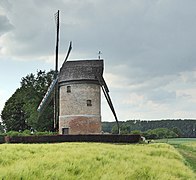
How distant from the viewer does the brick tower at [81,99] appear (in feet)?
130

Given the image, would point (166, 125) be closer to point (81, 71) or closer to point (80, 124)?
point (81, 71)

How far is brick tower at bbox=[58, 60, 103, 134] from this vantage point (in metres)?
39.7

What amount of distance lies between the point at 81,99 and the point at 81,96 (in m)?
0.33

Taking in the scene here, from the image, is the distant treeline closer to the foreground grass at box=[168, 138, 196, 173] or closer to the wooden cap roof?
the foreground grass at box=[168, 138, 196, 173]

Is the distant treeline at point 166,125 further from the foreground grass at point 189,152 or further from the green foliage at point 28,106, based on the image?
Answer: the foreground grass at point 189,152

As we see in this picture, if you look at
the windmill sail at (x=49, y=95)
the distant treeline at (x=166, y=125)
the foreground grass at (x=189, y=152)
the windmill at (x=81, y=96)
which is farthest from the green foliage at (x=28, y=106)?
the distant treeline at (x=166, y=125)

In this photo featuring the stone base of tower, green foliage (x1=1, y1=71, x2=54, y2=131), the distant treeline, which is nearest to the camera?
the stone base of tower

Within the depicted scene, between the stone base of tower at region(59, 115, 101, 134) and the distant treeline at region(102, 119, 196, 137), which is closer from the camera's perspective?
the stone base of tower at region(59, 115, 101, 134)

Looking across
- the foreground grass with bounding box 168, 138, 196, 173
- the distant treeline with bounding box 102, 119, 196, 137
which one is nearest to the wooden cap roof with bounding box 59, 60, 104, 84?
the foreground grass with bounding box 168, 138, 196, 173

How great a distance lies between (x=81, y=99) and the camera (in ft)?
131

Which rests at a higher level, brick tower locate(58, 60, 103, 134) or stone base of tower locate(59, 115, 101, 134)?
brick tower locate(58, 60, 103, 134)

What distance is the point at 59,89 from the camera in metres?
42.4

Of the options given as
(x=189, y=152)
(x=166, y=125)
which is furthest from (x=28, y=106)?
(x=166, y=125)

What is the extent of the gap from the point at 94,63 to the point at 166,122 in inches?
3682
